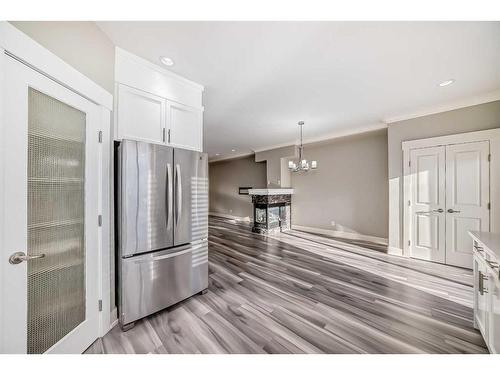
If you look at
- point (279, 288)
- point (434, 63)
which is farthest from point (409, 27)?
point (279, 288)

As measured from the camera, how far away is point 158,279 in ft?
6.35

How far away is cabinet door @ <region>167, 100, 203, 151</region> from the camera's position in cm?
227

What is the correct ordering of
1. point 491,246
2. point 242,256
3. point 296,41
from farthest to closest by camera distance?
point 242,256 < point 296,41 < point 491,246

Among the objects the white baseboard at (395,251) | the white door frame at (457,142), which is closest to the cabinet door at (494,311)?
the white door frame at (457,142)

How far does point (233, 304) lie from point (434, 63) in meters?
3.38

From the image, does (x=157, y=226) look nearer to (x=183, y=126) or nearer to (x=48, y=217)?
(x=48, y=217)

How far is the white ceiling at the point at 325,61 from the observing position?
5.55 ft

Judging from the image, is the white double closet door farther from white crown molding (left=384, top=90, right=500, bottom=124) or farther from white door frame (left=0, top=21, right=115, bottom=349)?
white door frame (left=0, top=21, right=115, bottom=349)

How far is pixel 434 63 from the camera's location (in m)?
2.13

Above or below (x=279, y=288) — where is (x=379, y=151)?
above

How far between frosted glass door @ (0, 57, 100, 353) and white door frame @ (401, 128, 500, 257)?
4545 millimetres

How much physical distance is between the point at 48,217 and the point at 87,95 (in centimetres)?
93

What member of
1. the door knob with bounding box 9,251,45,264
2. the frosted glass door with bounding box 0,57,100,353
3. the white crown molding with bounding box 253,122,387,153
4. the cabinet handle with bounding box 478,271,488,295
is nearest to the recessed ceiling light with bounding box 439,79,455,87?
the white crown molding with bounding box 253,122,387,153
